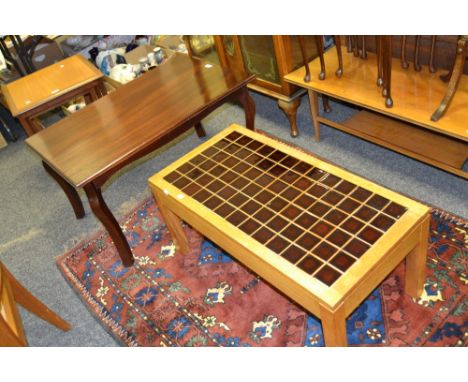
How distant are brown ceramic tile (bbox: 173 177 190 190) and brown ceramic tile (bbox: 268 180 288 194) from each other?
1.22ft

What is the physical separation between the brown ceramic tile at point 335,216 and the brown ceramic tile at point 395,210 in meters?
0.15

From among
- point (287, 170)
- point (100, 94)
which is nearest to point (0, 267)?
point (287, 170)

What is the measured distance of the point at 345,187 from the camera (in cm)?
173

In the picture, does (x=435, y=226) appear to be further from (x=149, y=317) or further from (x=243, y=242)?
(x=149, y=317)

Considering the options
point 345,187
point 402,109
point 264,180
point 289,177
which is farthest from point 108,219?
point 402,109

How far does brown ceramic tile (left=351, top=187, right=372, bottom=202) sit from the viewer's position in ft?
5.47

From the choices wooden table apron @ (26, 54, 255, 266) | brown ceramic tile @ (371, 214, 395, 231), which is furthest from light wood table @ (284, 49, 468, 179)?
brown ceramic tile @ (371, 214, 395, 231)

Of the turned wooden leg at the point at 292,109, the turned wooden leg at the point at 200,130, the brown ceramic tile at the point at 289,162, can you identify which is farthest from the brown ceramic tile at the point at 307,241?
the turned wooden leg at the point at 200,130

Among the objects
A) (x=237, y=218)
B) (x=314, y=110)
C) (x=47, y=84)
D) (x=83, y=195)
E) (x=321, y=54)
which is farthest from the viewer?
(x=47, y=84)

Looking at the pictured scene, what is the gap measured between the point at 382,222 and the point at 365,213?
72 millimetres

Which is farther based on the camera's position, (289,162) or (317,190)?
(289,162)

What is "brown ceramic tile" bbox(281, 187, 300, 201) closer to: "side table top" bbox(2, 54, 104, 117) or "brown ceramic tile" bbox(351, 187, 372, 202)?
"brown ceramic tile" bbox(351, 187, 372, 202)

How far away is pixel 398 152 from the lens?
2471mm

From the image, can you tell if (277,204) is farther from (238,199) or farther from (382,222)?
(382,222)
